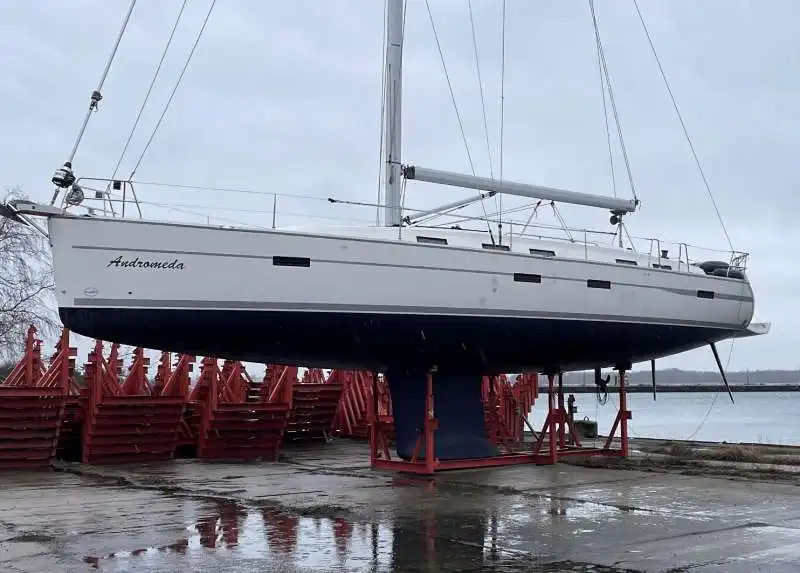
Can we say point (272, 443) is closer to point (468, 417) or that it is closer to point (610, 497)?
point (468, 417)

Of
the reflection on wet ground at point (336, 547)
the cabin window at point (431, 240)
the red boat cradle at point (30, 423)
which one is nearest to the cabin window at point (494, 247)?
the cabin window at point (431, 240)

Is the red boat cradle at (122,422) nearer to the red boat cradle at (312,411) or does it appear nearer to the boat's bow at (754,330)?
the red boat cradle at (312,411)

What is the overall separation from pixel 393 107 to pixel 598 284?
341cm

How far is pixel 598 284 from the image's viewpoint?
10781mm

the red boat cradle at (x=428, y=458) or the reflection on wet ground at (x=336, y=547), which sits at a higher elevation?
the red boat cradle at (x=428, y=458)

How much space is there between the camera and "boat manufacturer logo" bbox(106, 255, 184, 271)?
332 inches

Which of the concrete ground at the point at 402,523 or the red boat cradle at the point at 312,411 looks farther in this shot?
the red boat cradle at the point at 312,411

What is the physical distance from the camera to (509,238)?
1052 centimetres

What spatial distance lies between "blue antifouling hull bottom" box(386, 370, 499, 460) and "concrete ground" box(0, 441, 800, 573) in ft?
1.30

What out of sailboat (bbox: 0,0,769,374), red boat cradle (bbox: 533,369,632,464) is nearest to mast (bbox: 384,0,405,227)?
sailboat (bbox: 0,0,769,374)

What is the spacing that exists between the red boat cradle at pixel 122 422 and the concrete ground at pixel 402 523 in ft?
6.58

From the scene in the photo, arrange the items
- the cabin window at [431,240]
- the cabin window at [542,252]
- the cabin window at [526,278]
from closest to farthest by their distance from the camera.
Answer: the cabin window at [431,240] < the cabin window at [526,278] < the cabin window at [542,252]

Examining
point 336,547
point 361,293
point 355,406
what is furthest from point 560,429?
point 336,547

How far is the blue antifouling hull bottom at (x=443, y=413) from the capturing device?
11.2 meters
